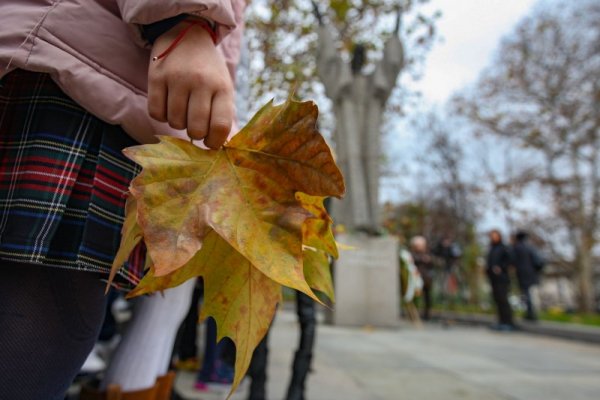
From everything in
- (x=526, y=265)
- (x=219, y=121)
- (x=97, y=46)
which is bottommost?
(x=219, y=121)

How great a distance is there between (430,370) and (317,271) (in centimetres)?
279

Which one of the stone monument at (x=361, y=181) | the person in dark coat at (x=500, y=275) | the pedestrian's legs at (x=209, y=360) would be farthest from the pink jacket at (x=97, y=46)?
the person in dark coat at (x=500, y=275)

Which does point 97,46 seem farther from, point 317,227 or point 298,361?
point 298,361

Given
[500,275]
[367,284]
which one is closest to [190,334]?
[367,284]

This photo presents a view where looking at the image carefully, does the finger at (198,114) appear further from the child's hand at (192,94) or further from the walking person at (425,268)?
the walking person at (425,268)

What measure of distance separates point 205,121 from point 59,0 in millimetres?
326

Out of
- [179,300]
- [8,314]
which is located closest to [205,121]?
[8,314]

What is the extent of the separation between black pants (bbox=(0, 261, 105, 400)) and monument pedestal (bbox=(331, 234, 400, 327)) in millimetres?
5698

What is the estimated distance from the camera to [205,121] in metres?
0.68

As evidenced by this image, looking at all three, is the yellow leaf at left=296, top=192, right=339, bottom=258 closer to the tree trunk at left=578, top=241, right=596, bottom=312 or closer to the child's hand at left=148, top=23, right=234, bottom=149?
the child's hand at left=148, top=23, right=234, bottom=149

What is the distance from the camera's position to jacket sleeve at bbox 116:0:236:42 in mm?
680

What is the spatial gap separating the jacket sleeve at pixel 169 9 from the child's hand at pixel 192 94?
0.05 metres

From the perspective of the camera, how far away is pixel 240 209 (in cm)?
62

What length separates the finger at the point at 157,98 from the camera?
690mm
